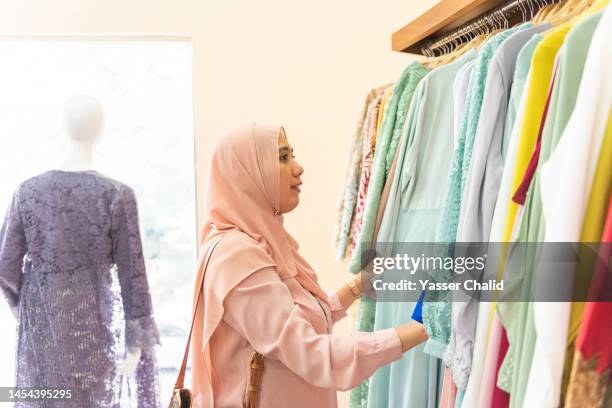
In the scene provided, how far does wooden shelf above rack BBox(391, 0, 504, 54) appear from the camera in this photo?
151cm

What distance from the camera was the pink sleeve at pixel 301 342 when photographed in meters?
1.25

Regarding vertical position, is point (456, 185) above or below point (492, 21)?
below

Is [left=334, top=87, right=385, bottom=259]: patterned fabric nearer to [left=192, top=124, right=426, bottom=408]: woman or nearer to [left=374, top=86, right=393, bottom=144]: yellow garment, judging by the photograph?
[left=374, top=86, right=393, bottom=144]: yellow garment

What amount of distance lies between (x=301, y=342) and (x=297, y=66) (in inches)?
78.3

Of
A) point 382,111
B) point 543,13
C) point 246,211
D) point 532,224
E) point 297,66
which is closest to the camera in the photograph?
point 532,224

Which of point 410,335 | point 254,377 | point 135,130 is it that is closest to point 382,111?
point 410,335

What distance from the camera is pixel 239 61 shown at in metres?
2.92

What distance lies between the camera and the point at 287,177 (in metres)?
1.53

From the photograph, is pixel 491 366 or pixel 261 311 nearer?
pixel 491 366

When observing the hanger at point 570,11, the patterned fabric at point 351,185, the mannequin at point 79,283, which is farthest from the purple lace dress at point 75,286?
the hanger at point 570,11

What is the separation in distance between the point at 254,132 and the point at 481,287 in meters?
0.72

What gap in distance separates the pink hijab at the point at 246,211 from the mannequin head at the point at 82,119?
807 mm

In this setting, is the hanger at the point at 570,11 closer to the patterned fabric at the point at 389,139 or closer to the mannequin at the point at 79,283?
the patterned fabric at the point at 389,139

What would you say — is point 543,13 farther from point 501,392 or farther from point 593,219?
point 501,392
